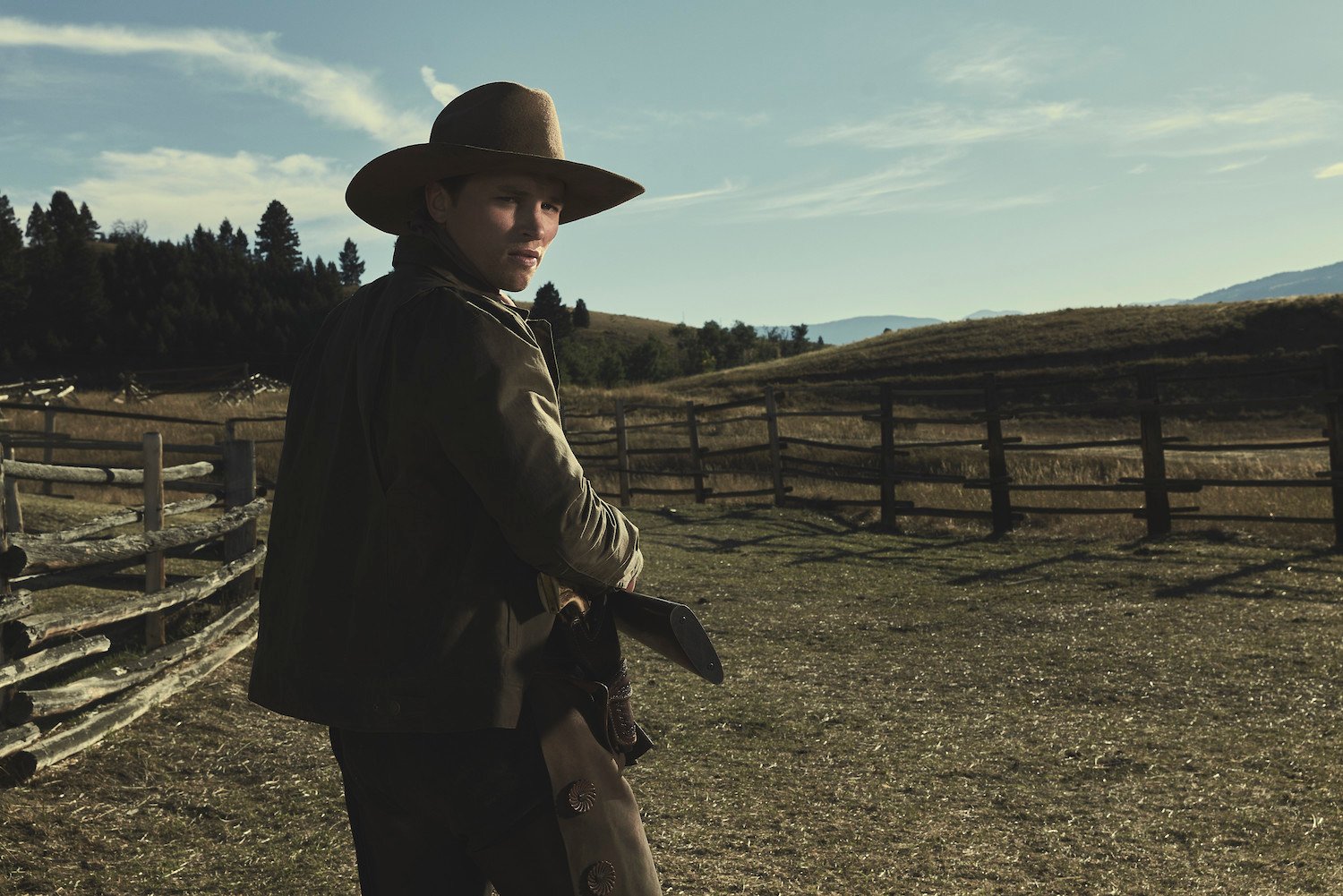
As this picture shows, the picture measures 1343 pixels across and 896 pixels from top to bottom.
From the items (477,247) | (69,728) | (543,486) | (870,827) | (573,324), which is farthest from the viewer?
(573,324)

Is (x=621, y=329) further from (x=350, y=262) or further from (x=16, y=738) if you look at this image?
(x=16, y=738)

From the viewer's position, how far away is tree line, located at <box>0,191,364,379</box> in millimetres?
69375

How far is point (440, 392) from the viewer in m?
1.50

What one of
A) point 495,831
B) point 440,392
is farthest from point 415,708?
point 440,392

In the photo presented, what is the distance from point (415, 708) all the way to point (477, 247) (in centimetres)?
71

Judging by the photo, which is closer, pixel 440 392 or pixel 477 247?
pixel 440 392

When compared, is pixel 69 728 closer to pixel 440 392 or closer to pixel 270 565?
pixel 270 565

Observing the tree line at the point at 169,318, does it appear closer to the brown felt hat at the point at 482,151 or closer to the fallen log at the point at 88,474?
the fallen log at the point at 88,474

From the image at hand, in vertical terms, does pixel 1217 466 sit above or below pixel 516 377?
below

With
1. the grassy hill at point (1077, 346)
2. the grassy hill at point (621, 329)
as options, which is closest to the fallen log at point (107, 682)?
the grassy hill at point (1077, 346)

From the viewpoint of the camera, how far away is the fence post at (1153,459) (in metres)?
11.0

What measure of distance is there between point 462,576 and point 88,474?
17.9 ft

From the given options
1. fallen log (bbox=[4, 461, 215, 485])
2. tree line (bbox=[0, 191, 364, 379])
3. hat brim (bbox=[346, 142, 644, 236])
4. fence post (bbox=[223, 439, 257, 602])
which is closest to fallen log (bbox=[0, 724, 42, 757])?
fallen log (bbox=[4, 461, 215, 485])

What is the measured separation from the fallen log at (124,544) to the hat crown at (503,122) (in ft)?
13.4
